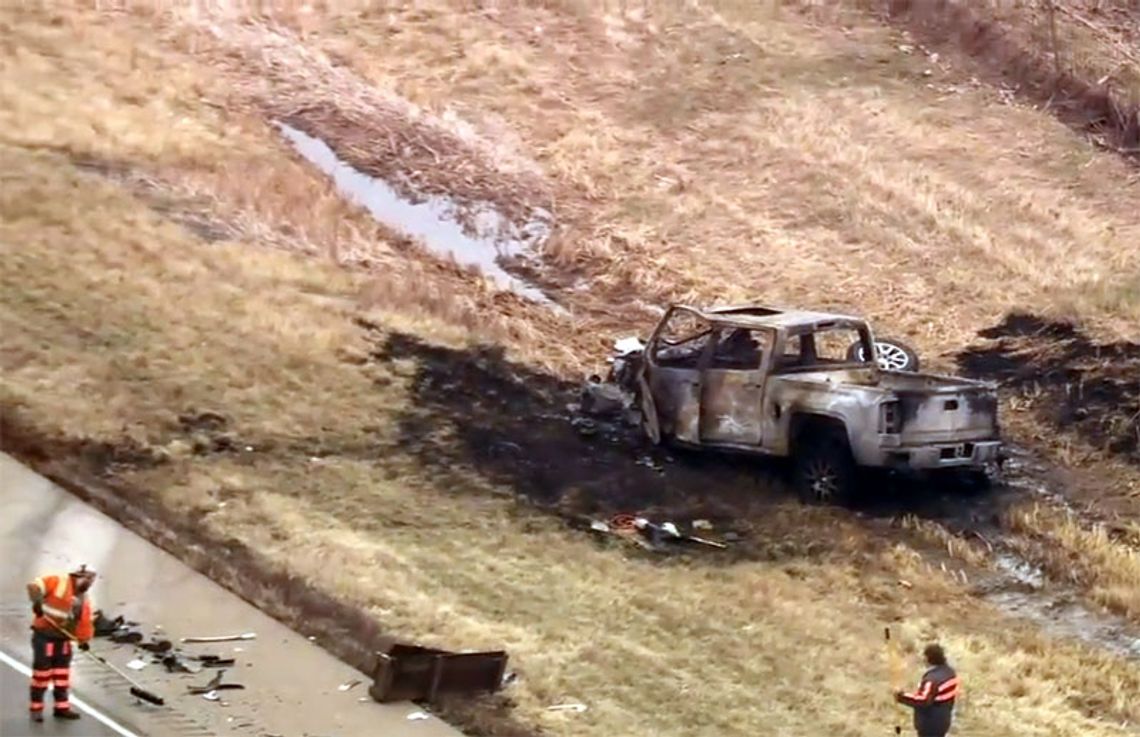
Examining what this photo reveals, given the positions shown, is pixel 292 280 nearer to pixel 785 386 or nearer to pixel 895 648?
pixel 785 386

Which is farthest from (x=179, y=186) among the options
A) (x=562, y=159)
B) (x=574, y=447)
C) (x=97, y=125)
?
(x=574, y=447)

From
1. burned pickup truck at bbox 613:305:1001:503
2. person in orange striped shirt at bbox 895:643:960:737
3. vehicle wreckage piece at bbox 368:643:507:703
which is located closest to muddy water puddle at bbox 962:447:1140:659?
burned pickup truck at bbox 613:305:1001:503

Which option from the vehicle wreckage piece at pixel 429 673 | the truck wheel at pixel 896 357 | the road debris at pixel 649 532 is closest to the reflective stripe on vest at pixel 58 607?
the vehicle wreckage piece at pixel 429 673

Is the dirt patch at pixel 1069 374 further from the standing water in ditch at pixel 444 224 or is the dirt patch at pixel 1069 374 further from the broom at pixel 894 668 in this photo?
the broom at pixel 894 668

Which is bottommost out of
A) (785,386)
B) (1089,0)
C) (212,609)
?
(212,609)

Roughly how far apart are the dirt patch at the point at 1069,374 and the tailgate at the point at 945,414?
307cm

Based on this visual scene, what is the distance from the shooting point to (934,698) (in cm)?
1234

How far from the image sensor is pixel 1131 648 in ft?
54.2

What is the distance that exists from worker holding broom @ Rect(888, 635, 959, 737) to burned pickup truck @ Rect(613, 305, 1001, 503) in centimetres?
575

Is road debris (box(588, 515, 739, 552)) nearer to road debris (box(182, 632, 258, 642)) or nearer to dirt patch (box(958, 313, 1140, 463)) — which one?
road debris (box(182, 632, 258, 642))

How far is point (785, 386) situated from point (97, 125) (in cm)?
1275

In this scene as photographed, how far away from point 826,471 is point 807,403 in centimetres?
67

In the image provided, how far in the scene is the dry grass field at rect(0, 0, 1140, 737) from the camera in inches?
623

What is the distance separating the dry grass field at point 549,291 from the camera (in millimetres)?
15812
